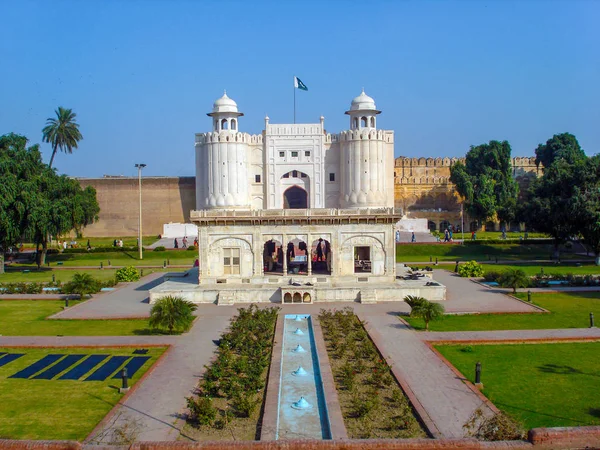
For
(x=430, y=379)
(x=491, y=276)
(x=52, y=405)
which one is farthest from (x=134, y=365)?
(x=491, y=276)

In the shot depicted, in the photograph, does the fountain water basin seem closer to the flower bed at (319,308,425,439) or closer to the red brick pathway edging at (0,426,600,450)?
the flower bed at (319,308,425,439)

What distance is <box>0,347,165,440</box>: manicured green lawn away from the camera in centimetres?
1227

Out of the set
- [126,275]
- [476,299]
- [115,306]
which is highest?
[126,275]

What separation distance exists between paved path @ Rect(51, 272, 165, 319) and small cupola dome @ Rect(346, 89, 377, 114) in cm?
2608

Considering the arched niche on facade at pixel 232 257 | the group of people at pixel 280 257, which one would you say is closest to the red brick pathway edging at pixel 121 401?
the arched niche on facade at pixel 232 257

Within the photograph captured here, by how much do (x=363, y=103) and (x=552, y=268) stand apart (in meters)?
21.1

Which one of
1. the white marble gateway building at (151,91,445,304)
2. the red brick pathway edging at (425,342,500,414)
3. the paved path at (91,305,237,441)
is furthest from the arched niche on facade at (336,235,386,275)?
the red brick pathway edging at (425,342,500,414)

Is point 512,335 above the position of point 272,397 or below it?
above

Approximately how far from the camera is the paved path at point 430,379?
501 inches

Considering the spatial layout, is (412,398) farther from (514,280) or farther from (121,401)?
(514,280)

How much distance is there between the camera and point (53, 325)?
74.9ft

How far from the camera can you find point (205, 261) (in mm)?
28781

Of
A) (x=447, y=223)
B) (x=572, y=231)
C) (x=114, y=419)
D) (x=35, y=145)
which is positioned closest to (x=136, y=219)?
(x=35, y=145)

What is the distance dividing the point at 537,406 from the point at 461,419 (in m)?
2.08
